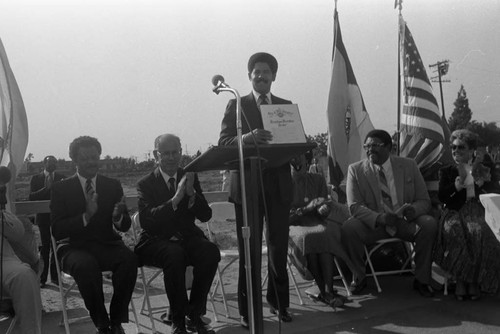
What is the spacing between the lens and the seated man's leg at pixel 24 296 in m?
3.48

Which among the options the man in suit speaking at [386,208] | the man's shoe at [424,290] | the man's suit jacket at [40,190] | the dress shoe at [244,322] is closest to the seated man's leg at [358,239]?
the man in suit speaking at [386,208]

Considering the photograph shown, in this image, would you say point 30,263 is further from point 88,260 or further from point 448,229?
point 448,229

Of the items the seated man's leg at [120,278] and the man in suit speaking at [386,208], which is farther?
the man in suit speaking at [386,208]

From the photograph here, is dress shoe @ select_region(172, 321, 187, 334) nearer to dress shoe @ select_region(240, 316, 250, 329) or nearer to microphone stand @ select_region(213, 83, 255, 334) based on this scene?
dress shoe @ select_region(240, 316, 250, 329)

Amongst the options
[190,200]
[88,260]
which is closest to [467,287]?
[190,200]

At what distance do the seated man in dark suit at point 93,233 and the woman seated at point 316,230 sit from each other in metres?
1.62

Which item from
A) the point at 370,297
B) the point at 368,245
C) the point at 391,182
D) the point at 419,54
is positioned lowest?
the point at 370,297

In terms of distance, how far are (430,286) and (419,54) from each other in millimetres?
3782

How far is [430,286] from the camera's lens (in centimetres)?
507

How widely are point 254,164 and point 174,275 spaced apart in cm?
123

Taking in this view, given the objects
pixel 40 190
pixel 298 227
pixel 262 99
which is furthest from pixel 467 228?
pixel 40 190

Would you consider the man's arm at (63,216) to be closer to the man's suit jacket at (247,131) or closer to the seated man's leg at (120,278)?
the seated man's leg at (120,278)

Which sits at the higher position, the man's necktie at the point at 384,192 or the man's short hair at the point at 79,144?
the man's short hair at the point at 79,144

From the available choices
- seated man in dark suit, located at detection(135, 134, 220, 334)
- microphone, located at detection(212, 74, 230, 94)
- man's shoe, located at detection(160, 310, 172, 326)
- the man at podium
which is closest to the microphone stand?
microphone, located at detection(212, 74, 230, 94)
